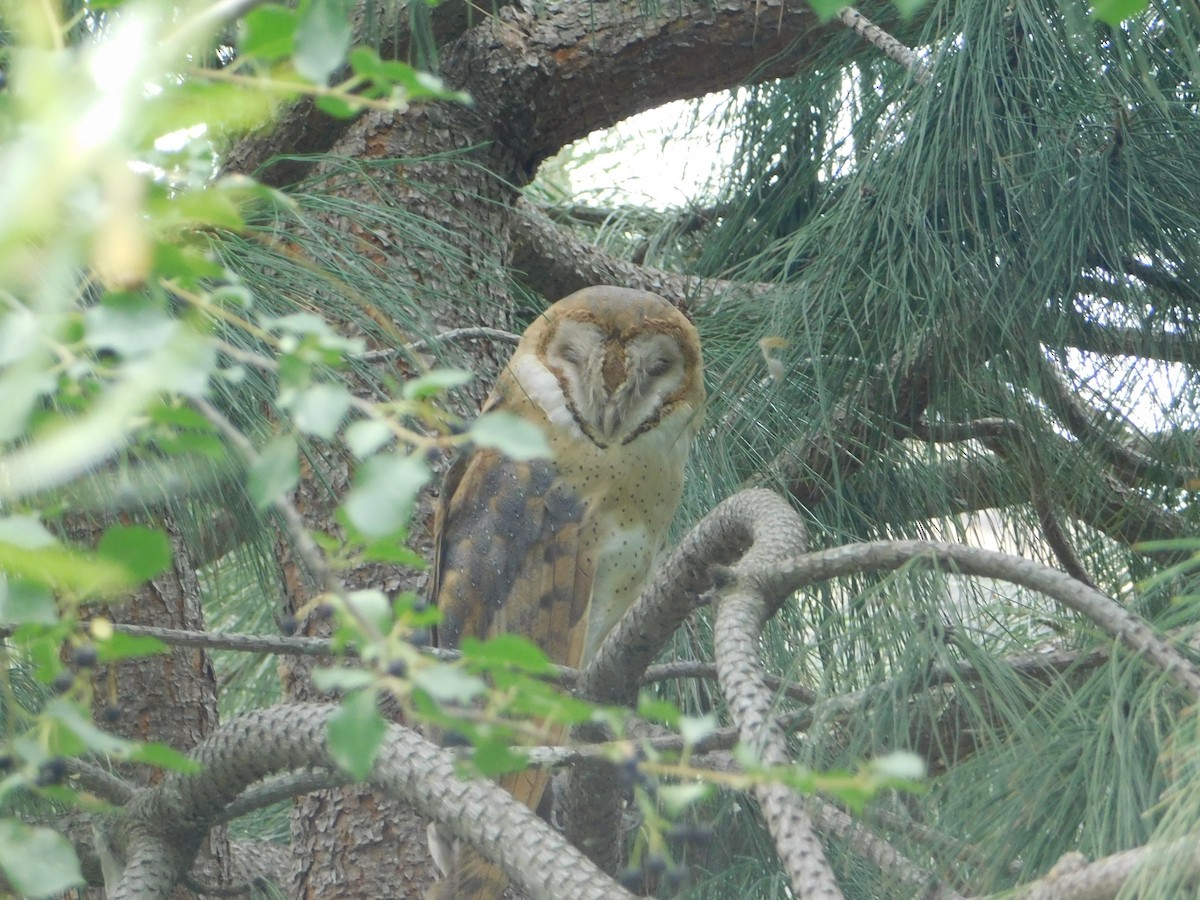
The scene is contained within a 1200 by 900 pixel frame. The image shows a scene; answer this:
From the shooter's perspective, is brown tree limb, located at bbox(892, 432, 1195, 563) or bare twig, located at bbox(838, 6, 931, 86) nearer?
bare twig, located at bbox(838, 6, 931, 86)

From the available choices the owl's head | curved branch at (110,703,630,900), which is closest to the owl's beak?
the owl's head

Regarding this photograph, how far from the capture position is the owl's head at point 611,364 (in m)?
1.93

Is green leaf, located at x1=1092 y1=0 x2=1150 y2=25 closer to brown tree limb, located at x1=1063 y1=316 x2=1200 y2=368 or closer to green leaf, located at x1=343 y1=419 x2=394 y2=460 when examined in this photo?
green leaf, located at x1=343 y1=419 x2=394 y2=460

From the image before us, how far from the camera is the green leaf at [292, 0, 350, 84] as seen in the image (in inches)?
19.7

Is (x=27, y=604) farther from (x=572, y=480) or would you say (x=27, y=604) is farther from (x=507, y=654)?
(x=572, y=480)

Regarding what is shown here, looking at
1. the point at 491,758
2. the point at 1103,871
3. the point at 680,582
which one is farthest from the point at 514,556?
the point at 491,758

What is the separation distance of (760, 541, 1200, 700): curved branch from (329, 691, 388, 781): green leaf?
0.59 metres

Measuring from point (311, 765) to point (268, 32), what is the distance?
3.20 ft

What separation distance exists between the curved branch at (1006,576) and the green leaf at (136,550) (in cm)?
66

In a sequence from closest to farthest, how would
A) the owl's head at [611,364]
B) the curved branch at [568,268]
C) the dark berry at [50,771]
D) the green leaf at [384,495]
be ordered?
1. the green leaf at [384,495]
2. the dark berry at [50,771]
3. the owl's head at [611,364]
4. the curved branch at [568,268]

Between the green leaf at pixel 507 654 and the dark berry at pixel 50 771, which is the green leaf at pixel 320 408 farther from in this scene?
the dark berry at pixel 50 771

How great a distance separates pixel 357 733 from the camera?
52 centimetres

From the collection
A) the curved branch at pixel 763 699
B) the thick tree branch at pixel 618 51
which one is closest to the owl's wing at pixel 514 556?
the thick tree branch at pixel 618 51

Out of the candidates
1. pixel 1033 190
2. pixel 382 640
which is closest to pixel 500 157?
pixel 1033 190
